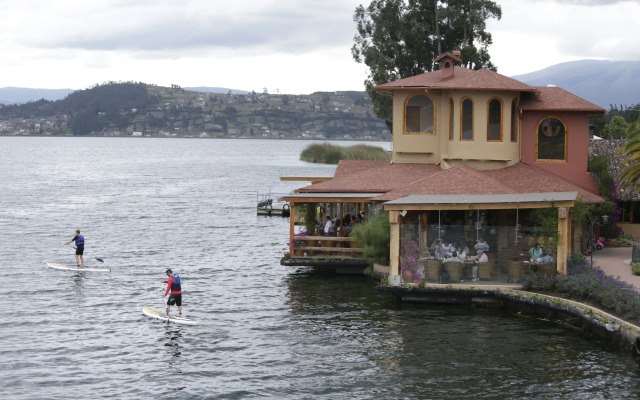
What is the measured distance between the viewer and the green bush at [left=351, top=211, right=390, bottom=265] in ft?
108

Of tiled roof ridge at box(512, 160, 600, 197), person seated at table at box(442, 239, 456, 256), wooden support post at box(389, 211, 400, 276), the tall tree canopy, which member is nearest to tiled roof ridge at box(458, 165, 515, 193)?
tiled roof ridge at box(512, 160, 600, 197)

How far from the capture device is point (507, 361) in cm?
2375

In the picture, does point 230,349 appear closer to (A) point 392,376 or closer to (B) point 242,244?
(A) point 392,376

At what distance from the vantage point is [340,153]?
13062 cm

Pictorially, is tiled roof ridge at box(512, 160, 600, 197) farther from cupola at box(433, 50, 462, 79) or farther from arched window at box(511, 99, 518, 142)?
cupola at box(433, 50, 462, 79)

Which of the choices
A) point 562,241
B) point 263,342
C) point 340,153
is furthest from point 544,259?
point 340,153

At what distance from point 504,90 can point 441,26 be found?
112 feet

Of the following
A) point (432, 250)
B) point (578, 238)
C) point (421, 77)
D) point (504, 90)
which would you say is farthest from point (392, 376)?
point (421, 77)

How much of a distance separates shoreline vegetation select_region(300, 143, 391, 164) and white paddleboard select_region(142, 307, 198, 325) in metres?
75.4

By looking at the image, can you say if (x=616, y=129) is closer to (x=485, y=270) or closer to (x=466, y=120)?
(x=466, y=120)

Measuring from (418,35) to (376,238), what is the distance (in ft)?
128

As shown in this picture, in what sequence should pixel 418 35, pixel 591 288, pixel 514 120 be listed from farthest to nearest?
pixel 418 35
pixel 514 120
pixel 591 288

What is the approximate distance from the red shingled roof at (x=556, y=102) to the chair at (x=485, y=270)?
Result: 1209cm

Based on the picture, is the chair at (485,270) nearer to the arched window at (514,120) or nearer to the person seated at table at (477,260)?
the person seated at table at (477,260)
